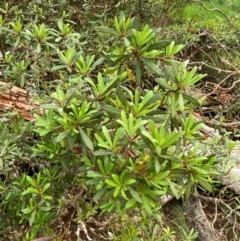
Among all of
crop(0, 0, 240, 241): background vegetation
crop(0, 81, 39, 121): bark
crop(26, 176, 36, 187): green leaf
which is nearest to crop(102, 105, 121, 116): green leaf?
crop(0, 0, 240, 241): background vegetation

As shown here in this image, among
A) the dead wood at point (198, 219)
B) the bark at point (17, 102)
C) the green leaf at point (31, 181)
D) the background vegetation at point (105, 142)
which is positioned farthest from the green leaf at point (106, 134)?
the dead wood at point (198, 219)

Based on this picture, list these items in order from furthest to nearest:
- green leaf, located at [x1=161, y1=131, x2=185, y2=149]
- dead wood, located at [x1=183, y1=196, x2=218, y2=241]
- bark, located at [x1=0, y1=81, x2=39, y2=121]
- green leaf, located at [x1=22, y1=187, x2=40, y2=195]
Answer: dead wood, located at [x1=183, y1=196, x2=218, y2=241], bark, located at [x1=0, y1=81, x2=39, y2=121], green leaf, located at [x1=22, y1=187, x2=40, y2=195], green leaf, located at [x1=161, y1=131, x2=185, y2=149]

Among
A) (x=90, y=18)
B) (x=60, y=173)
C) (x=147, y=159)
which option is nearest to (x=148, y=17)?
→ (x=90, y=18)

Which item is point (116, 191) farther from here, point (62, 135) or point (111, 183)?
point (62, 135)

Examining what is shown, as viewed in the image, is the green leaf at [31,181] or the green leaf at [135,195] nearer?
the green leaf at [135,195]

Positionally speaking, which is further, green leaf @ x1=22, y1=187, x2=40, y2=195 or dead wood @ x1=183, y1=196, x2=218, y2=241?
dead wood @ x1=183, y1=196, x2=218, y2=241

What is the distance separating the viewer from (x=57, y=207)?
83.8 inches

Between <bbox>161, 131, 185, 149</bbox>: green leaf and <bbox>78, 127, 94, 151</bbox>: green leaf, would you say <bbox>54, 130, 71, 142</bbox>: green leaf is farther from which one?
<bbox>161, 131, 185, 149</bbox>: green leaf

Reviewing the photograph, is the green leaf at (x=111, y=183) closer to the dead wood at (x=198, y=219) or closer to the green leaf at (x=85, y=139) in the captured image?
the green leaf at (x=85, y=139)

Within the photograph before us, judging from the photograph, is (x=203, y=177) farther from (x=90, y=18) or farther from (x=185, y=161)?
(x=90, y=18)

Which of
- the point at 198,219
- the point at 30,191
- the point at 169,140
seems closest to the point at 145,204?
the point at 169,140

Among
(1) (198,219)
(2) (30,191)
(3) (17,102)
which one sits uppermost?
(2) (30,191)

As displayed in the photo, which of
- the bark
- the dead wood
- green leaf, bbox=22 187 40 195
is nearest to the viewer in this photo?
green leaf, bbox=22 187 40 195

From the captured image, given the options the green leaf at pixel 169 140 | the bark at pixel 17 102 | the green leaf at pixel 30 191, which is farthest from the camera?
the bark at pixel 17 102
